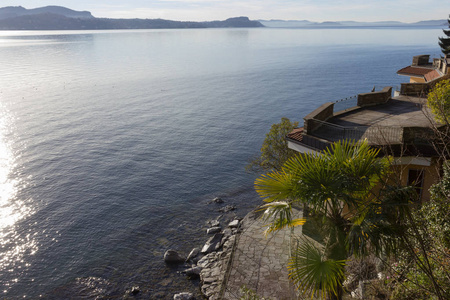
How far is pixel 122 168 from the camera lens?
49375 mm

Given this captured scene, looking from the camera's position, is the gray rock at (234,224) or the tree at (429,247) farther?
the gray rock at (234,224)

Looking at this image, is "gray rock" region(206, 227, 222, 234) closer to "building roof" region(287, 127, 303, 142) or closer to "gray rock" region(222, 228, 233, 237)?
Answer: "gray rock" region(222, 228, 233, 237)

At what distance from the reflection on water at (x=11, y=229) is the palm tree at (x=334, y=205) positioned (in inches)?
1007

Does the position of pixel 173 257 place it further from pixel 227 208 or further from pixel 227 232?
pixel 227 208

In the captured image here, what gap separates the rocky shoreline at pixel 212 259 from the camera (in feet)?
77.0

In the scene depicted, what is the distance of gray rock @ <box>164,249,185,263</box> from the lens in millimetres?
28266

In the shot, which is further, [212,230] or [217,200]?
[217,200]

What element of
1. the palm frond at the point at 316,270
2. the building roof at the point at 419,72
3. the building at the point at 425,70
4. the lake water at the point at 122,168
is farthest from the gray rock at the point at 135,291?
the building roof at the point at 419,72

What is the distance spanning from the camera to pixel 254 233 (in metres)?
26.6

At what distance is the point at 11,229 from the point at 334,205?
35.2 m

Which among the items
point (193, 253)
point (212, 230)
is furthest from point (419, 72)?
point (193, 253)

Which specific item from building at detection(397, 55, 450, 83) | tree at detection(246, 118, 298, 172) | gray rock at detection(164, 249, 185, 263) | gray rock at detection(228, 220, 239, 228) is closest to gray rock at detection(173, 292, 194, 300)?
gray rock at detection(164, 249, 185, 263)

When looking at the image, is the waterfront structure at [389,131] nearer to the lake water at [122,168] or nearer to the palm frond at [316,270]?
the palm frond at [316,270]

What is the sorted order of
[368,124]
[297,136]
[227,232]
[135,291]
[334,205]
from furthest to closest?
[227,232] < [135,291] < [368,124] < [297,136] < [334,205]
